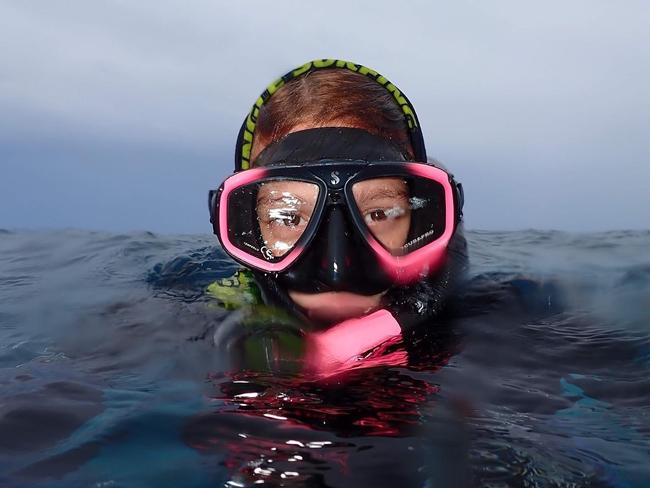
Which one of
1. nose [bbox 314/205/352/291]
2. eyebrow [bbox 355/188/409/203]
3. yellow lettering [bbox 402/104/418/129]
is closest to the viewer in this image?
nose [bbox 314/205/352/291]

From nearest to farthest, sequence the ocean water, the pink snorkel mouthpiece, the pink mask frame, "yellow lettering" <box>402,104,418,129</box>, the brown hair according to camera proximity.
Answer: the ocean water
the pink snorkel mouthpiece
the pink mask frame
the brown hair
"yellow lettering" <box>402,104,418,129</box>

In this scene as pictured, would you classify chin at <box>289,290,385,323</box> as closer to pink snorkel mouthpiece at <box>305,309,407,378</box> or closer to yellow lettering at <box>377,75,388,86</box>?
pink snorkel mouthpiece at <box>305,309,407,378</box>

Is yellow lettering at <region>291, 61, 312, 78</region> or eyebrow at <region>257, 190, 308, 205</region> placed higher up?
yellow lettering at <region>291, 61, 312, 78</region>

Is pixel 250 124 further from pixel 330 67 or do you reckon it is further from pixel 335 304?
pixel 335 304

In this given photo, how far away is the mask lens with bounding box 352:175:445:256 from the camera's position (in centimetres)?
250

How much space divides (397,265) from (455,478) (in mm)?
Result: 1171

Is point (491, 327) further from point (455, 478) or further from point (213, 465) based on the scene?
point (213, 465)

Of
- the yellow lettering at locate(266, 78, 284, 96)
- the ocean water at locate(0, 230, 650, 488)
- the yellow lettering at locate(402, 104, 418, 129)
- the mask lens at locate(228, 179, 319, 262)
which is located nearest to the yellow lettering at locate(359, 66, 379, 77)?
the yellow lettering at locate(402, 104, 418, 129)

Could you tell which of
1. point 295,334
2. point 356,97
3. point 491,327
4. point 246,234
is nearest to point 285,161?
point 246,234

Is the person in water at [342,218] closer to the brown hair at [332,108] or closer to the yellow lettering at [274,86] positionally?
the brown hair at [332,108]

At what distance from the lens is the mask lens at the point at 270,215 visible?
2486 mm

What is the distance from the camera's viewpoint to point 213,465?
1395mm

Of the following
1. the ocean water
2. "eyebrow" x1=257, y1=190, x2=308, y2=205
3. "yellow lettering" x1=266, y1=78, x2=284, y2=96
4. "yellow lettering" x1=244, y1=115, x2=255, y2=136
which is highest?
"yellow lettering" x1=266, y1=78, x2=284, y2=96

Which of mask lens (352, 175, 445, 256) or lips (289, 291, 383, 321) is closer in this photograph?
lips (289, 291, 383, 321)
